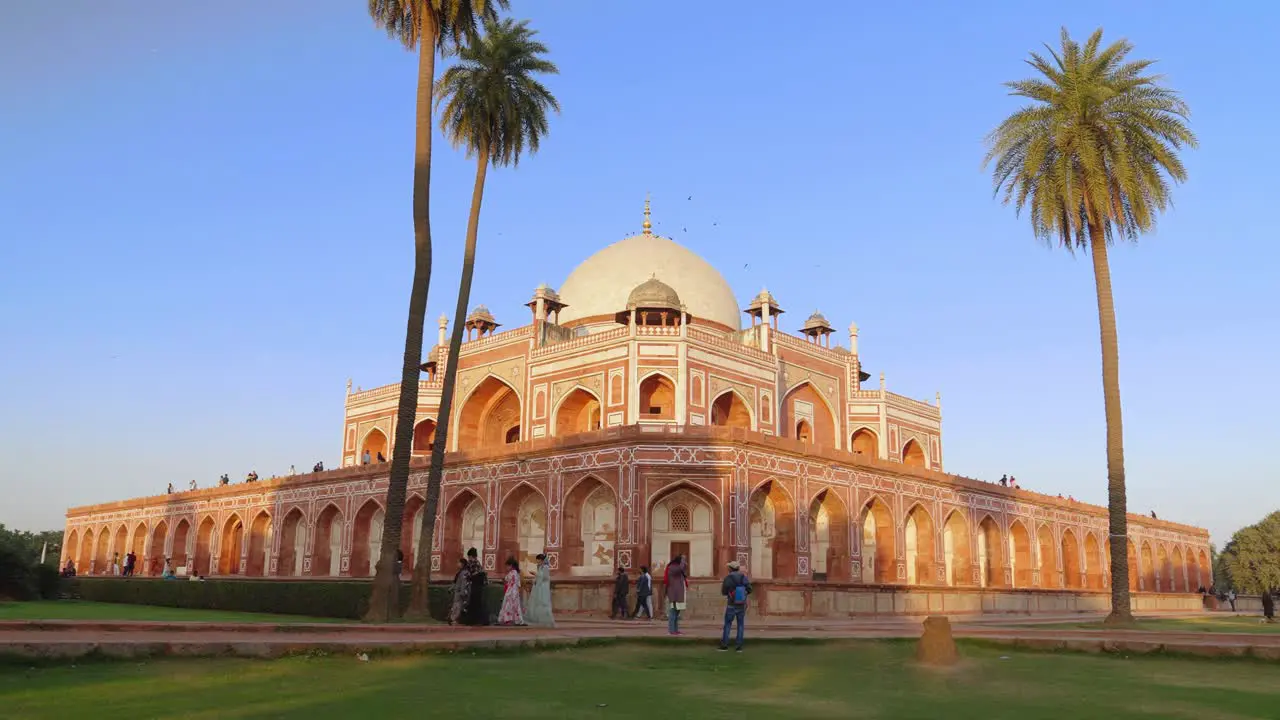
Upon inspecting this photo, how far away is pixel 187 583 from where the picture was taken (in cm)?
2967

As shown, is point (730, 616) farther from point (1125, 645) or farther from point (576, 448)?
point (576, 448)

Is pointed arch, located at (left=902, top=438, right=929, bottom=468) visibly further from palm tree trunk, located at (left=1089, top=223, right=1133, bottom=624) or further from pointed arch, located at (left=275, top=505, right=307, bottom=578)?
pointed arch, located at (left=275, top=505, right=307, bottom=578)

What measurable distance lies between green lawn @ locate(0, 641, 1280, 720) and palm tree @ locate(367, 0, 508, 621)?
23.2ft

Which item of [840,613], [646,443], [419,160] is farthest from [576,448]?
[419,160]

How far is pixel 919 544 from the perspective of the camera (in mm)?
36125

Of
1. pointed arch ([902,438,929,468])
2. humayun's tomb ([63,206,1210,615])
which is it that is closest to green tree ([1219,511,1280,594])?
humayun's tomb ([63,206,1210,615])

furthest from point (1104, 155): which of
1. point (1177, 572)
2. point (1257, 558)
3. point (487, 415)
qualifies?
point (1257, 558)

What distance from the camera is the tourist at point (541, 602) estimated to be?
64.8ft

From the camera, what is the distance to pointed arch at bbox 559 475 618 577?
98.8ft

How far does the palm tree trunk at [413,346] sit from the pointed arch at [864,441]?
1195 inches

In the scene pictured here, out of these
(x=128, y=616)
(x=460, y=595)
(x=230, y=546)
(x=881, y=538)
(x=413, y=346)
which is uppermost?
(x=413, y=346)

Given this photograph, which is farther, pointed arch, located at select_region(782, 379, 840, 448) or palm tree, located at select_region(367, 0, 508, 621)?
pointed arch, located at select_region(782, 379, 840, 448)

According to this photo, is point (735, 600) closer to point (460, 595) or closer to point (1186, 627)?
point (460, 595)

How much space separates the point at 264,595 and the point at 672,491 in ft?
38.3
